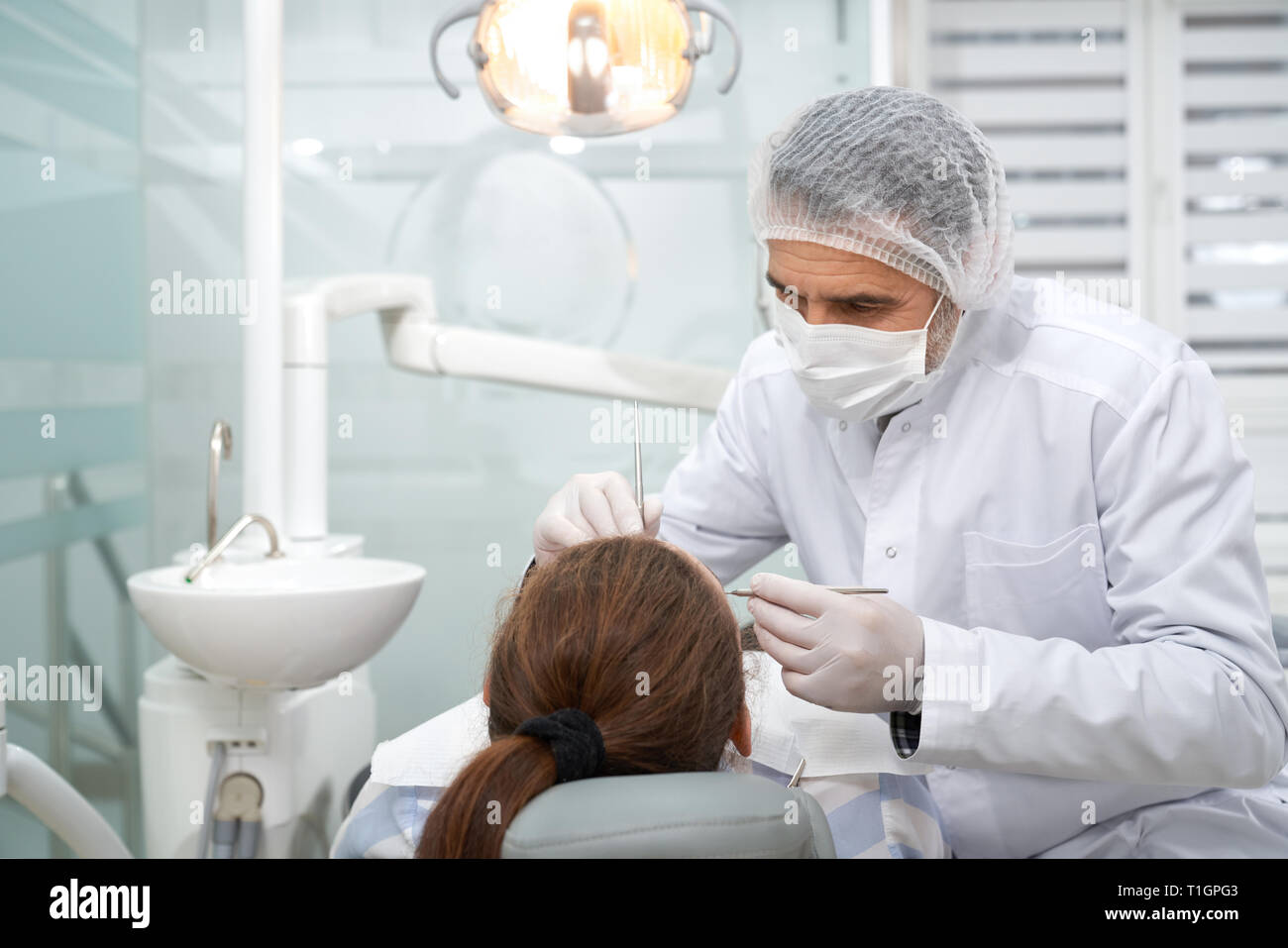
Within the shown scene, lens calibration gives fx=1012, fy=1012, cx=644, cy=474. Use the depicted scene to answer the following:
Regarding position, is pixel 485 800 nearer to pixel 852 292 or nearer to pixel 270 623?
pixel 852 292

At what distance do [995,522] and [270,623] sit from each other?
3.11ft

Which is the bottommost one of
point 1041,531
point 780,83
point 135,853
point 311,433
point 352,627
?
point 135,853

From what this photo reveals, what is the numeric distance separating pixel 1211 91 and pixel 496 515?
2067 mm

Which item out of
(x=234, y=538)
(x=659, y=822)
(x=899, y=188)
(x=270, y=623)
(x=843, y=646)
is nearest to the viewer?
(x=659, y=822)

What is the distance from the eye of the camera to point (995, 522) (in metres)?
1.19

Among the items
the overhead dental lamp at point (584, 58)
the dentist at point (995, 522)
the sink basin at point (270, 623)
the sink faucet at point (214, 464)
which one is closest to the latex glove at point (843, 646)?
the dentist at point (995, 522)

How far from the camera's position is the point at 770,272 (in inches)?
46.6

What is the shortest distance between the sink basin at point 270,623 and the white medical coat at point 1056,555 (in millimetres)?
579

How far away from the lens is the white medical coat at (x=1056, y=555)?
95 cm

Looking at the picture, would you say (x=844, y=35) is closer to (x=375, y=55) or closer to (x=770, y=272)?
(x=375, y=55)

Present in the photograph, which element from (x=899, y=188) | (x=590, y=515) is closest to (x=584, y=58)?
(x=899, y=188)

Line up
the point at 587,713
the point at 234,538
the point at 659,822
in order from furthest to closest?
the point at 234,538 → the point at 587,713 → the point at 659,822

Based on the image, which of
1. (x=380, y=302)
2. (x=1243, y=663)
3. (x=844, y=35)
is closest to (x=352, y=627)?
(x=380, y=302)

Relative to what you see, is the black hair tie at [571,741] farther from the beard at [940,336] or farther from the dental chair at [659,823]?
the beard at [940,336]
